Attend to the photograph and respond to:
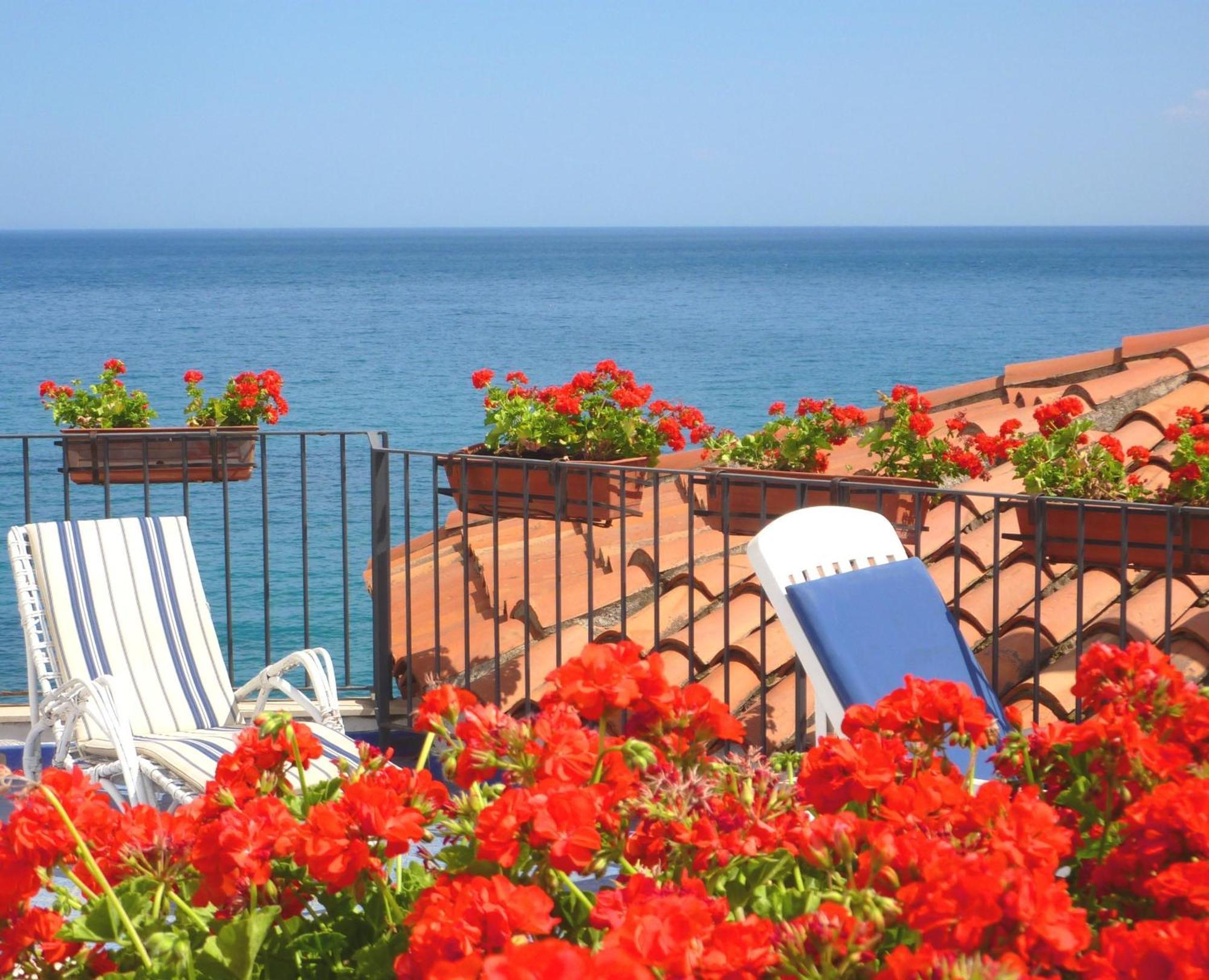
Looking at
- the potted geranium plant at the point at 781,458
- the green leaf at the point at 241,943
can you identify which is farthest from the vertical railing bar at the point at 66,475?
the green leaf at the point at 241,943

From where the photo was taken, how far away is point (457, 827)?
1.25m

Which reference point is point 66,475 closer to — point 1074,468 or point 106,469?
point 106,469

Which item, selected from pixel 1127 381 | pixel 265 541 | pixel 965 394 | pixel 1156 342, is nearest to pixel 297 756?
pixel 265 541

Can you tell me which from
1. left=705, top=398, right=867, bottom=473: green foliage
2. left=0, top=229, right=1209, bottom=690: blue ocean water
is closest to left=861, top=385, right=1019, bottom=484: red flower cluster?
left=705, top=398, right=867, bottom=473: green foliage

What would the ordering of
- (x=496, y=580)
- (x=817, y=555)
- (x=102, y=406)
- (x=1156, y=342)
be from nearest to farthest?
(x=817, y=555) → (x=496, y=580) → (x=102, y=406) → (x=1156, y=342)

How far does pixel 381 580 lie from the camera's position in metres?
4.70

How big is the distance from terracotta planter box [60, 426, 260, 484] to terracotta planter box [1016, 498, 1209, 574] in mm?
3012

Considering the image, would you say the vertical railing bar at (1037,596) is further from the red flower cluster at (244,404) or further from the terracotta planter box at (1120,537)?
the red flower cluster at (244,404)

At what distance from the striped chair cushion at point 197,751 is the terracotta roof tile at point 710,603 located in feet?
2.48

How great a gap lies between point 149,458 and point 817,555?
3.50 metres

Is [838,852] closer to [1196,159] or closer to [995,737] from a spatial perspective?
[995,737]

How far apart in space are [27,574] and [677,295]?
7205 cm

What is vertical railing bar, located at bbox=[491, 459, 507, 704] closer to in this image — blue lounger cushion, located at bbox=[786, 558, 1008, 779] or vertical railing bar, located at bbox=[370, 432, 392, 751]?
vertical railing bar, located at bbox=[370, 432, 392, 751]

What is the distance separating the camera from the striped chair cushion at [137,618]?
13.5 feet
